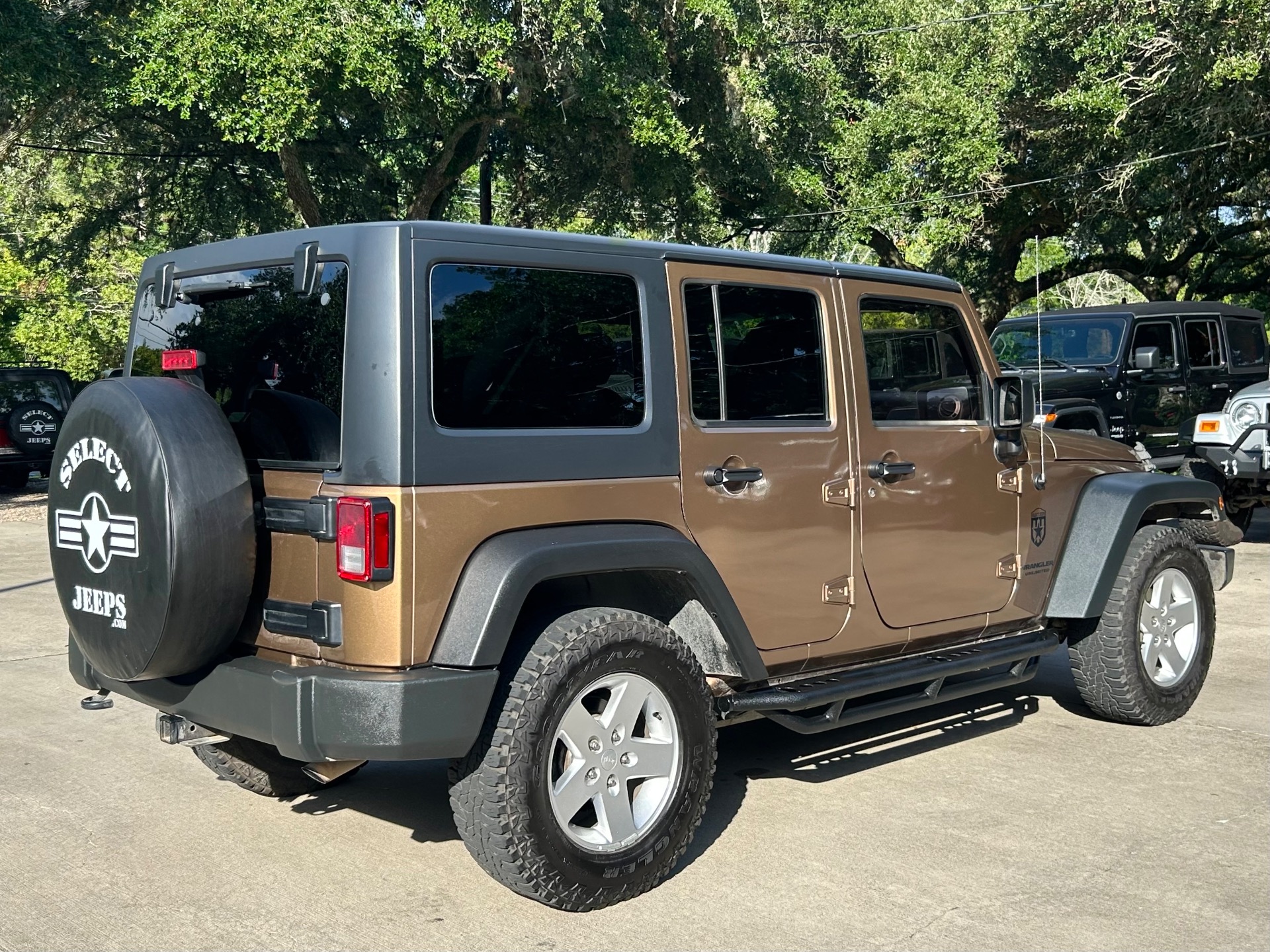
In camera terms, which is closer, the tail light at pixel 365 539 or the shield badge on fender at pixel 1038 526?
the tail light at pixel 365 539

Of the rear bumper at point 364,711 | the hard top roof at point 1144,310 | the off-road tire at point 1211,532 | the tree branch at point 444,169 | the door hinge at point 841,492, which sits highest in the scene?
the tree branch at point 444,169

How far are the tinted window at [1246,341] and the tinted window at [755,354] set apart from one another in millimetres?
10870

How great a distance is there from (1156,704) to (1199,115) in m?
13.3

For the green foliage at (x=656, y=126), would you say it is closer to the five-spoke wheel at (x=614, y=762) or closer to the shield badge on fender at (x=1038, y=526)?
the shield badge on fender at (x=1038, y=526)

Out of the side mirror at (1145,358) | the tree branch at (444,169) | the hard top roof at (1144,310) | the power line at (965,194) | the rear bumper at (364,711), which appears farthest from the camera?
the power line at (965,194)

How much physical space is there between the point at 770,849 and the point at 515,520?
1512 millimetres

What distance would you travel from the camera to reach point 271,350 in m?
4.14

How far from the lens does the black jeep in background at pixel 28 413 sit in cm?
1764

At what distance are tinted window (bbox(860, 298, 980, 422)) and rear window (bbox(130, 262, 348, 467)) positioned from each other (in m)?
2.05

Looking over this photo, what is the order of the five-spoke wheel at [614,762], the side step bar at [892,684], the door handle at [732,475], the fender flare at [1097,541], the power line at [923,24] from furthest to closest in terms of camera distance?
1. the power line at [923,24]
2. the fender flare at [1097,541]
3. the side step bar at [892,684]
4. the door handle at [732,475]
5. the five-spoke wheel at [614,762]

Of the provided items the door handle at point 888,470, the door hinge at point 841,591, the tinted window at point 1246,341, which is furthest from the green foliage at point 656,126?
the door hinge at point 841,591

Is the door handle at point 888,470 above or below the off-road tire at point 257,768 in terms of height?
above

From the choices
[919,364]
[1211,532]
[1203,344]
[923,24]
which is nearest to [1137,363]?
[1203,344]

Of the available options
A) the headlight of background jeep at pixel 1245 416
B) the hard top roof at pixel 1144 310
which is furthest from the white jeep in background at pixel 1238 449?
the hard top roof at pixel 1144 310
